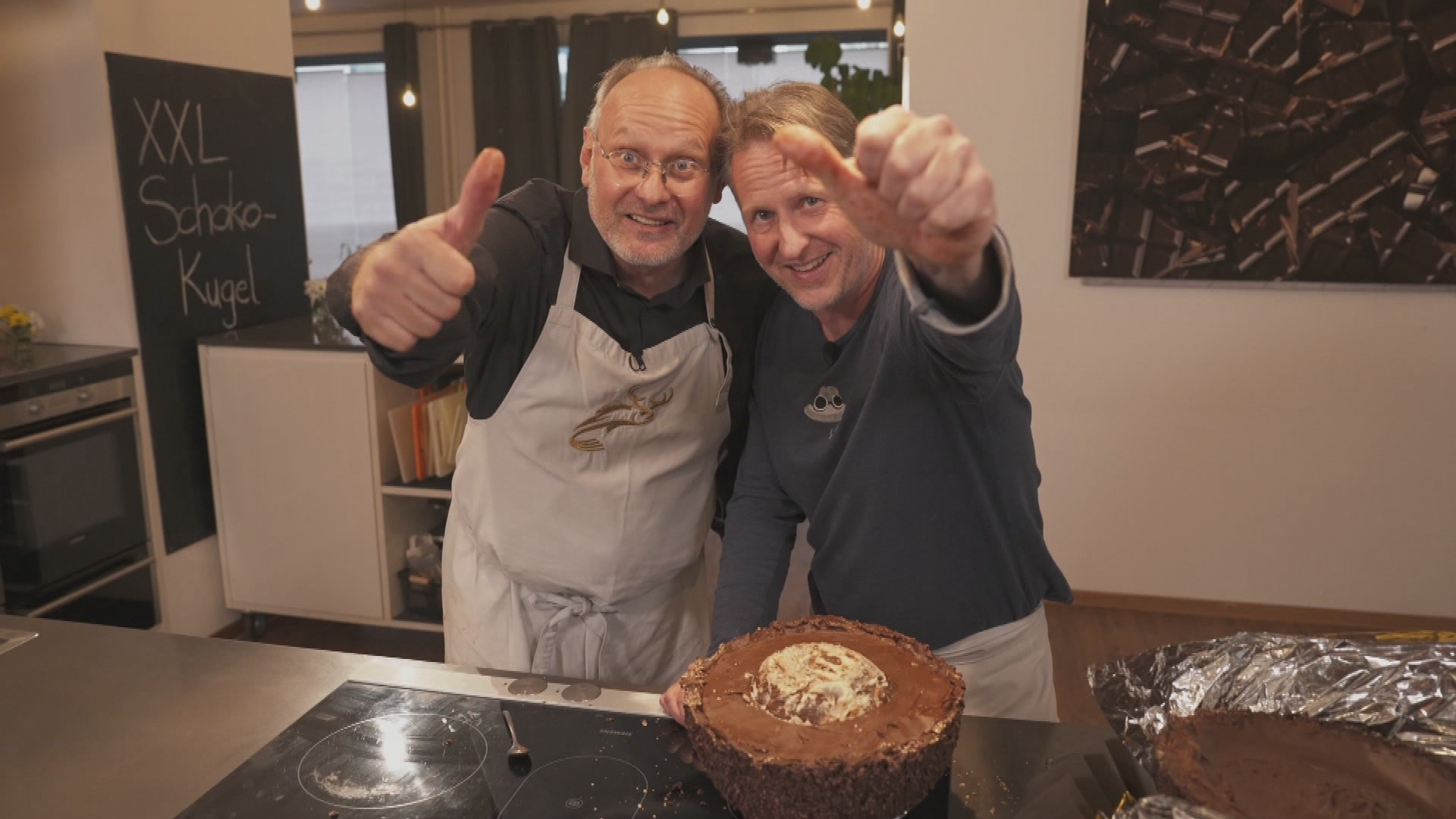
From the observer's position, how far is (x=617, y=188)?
139cm

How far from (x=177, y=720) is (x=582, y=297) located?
0.77 metres

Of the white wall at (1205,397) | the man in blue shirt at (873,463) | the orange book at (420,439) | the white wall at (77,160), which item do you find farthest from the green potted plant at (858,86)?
the man in blue shirt at (873,463)

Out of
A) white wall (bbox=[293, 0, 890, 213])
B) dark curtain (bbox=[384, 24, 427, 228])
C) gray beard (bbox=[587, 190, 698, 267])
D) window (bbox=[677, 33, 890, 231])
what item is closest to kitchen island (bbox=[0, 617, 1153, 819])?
gray beard (bbox=[587, 190, 698, 267])

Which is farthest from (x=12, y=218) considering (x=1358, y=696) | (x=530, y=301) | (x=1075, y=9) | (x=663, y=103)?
(x=1358, y=696)

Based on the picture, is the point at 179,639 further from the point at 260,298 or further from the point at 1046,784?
the point at 260,298

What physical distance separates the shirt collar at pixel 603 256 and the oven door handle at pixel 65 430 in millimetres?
1744

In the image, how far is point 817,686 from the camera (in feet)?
2.90

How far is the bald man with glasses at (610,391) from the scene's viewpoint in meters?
1.40

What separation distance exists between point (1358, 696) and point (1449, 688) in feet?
0.24

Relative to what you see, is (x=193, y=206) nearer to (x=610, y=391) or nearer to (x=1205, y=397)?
(x=610, y=391)

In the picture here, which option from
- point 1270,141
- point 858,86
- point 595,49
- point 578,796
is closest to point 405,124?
point 595,49

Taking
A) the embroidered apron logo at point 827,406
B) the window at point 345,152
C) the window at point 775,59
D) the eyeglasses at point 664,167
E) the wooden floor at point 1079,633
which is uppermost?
the window at point 775,59

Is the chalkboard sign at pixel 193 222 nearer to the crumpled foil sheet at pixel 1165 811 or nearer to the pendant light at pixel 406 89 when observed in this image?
the pendant light at pixel 406 89

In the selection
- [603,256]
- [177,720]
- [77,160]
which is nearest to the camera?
[177,720]
